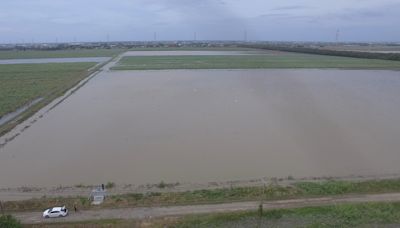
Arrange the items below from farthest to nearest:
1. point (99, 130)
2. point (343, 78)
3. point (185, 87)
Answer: point (343, 78)
point (185, 87)
point (99, 130)

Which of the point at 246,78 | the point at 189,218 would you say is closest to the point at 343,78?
the point at 246,78

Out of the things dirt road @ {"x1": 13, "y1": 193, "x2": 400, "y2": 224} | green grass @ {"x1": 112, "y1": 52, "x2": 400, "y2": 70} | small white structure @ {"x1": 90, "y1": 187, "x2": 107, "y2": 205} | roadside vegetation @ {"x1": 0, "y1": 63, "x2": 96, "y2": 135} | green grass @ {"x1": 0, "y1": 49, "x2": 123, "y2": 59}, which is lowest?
dirt road @ {"x1": 13, "y1": 193, "x2": 400, "y2": 224}

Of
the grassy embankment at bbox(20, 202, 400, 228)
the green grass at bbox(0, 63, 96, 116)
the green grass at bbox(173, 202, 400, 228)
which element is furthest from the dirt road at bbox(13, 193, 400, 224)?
the green grass at bbox(0, 63, 96, 116)

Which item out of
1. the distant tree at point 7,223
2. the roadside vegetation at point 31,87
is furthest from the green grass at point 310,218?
the roadside vegetation at point 31,87

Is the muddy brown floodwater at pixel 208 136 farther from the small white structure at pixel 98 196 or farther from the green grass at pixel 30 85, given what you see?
the green grass at pixel 30 85

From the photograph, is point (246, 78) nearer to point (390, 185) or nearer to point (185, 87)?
point (185, 87)

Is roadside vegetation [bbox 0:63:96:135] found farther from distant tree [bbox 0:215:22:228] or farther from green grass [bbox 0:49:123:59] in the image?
green grass [bbox 0:49:123:59]
